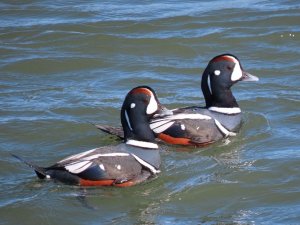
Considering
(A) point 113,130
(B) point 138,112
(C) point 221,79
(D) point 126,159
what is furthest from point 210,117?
(D) point 126,159

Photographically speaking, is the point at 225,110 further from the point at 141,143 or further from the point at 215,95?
the point at 141,143

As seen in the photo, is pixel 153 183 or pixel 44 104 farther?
pixel 44 104

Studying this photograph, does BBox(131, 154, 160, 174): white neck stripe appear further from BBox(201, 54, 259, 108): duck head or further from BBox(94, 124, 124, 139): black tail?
BBox(201, 54, 259, 108): duck head

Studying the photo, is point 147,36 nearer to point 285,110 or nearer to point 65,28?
point 65,28

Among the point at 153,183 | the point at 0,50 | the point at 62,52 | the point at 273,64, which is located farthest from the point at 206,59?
the point at 153,183

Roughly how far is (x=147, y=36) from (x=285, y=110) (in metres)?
4.99

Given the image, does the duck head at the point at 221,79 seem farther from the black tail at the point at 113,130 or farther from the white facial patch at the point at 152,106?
the white facial patch at the point at 152,106

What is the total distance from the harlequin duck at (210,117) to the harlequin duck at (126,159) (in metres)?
0.95

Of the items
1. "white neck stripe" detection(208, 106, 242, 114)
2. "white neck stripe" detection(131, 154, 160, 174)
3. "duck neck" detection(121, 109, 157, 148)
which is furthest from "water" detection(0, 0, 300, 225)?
"duck neck" detection(121, 109, 157, 148)

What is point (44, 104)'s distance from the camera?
50.5ft

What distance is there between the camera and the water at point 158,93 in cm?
1137

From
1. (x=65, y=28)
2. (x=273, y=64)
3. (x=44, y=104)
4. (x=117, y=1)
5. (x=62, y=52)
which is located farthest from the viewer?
(x=117, y=1)

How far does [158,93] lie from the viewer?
15.7 m

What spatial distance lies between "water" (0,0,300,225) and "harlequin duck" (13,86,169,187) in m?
0.15
